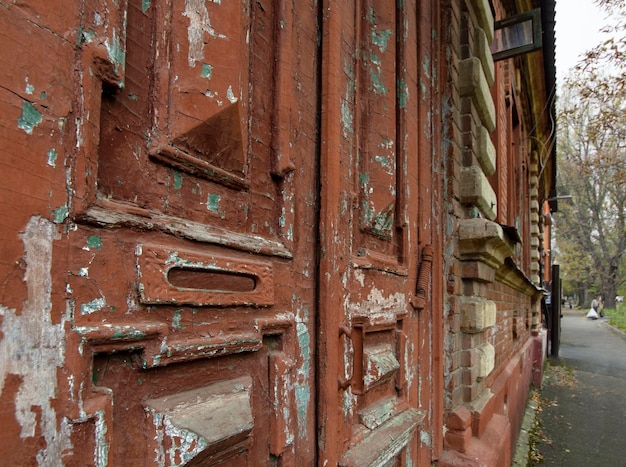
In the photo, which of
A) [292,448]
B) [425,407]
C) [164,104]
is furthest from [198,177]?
A: [425,407]

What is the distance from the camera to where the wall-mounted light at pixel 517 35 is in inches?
150

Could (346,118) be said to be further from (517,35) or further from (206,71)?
(517,35)

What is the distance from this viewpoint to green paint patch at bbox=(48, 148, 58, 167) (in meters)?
0.78

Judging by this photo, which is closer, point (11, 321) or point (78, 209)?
point (11, 321)

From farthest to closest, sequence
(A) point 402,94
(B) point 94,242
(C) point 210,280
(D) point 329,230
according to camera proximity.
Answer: (A) point 402,94
(D) point 329,230
(C) point 210,280
(B) point 94,242

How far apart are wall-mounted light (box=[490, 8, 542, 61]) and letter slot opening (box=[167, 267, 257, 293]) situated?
3767mm

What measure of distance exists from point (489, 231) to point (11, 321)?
9.01ft

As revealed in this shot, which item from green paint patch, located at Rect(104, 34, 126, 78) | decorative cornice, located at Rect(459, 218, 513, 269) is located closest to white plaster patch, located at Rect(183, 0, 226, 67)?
green paint patch, located at Rect(104, 34, 126, 78)

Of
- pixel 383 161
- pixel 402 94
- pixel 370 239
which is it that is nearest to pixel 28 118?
pixel 370 239

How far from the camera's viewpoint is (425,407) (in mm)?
2520

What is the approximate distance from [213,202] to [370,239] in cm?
105

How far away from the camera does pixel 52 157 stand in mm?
783

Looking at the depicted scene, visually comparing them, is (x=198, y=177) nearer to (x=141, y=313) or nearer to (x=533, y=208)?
(x=141, y=313)

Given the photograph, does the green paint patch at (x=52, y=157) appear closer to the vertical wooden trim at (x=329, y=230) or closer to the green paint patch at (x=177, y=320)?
the green paint patch at (x=177, y=320)
